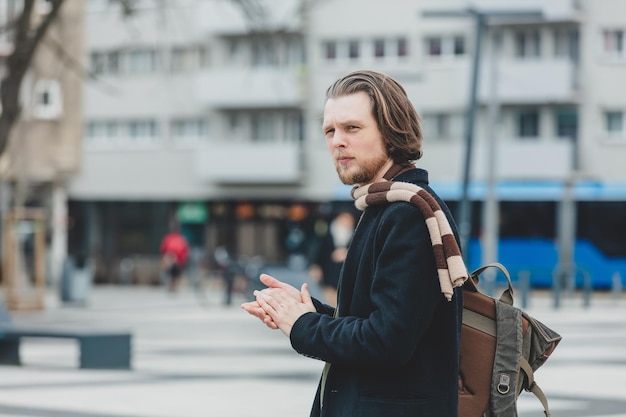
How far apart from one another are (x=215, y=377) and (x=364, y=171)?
10415mm

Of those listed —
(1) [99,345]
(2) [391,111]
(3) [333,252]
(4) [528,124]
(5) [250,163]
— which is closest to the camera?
(2) [391,111]

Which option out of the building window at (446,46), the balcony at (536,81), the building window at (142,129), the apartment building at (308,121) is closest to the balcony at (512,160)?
the apartment building at (308,121)

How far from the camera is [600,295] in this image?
41.9m

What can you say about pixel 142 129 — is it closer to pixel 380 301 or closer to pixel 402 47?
pixel 402 47

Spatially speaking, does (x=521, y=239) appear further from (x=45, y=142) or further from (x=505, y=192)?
(x=45, y=142)

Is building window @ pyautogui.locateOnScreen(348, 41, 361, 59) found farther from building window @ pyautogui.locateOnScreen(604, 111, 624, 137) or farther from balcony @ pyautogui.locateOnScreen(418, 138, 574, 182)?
building window @ pyautogui.locateOnScreen(604, 111, 624, 137)

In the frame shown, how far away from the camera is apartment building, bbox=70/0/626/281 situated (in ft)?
159

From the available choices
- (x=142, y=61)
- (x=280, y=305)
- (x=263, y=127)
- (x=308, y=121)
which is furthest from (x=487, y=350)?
(x=142, y=61)

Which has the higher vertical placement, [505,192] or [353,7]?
[353,7]

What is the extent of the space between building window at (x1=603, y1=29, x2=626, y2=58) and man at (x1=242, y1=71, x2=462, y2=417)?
46.3m

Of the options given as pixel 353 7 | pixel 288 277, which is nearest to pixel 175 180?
pixel 353 7

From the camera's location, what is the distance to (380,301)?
12.4 ft

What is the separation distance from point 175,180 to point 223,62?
468 centimetres

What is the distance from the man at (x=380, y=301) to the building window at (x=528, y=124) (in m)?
46.6
